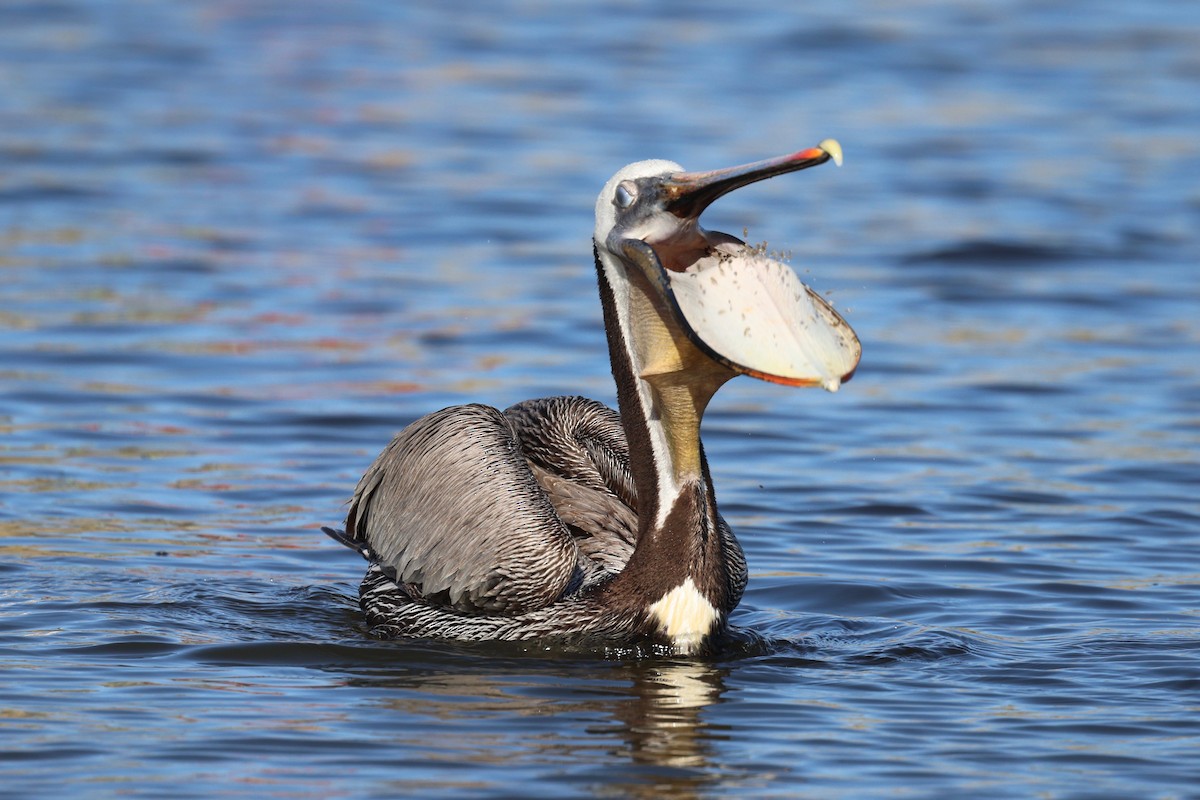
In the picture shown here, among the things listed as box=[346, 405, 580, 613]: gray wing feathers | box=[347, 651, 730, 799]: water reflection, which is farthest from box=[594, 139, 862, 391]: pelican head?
box=[347, 651, 730, 799]: water reflection

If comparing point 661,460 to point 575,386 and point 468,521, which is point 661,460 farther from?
point 575,386

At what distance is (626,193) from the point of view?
5648 mm

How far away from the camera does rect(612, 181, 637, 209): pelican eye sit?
564 centimetres

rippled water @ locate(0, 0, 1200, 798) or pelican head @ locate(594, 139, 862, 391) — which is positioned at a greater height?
pelican head @ locate(594, 139, 862, 391)

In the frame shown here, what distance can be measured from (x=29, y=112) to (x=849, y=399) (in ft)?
29.3

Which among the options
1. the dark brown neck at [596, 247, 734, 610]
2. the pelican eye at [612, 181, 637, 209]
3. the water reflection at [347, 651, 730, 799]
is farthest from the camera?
the dark brown neck at [596, 247, 734, 610]

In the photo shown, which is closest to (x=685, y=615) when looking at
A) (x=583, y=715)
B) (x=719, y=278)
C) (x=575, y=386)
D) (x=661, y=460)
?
(x=661, y=460)

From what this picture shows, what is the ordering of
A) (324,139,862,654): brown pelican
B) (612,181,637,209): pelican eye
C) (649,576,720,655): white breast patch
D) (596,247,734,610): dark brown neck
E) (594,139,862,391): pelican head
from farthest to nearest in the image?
(649,576,720,655): white breast patch, (596,247,734,610): dark brown neck, (612,181,637,209): pelican eye, (324,139,862,654): brown pelican, (594,139,862,391): pelican head

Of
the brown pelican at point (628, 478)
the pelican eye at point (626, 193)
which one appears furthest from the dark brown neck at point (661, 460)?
the pelican eye at point (626, 193)

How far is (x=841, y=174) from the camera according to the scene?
15.1m

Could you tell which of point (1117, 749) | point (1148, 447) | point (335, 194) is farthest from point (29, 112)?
point (1117, 749)

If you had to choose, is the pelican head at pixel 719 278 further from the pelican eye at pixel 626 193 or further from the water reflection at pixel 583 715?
the water reflection at pixel 583 715

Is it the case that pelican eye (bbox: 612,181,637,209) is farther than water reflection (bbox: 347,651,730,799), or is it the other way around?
pelican eye (bbox: 612,181,637,209)

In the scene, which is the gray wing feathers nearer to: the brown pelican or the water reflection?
the brown pelican
